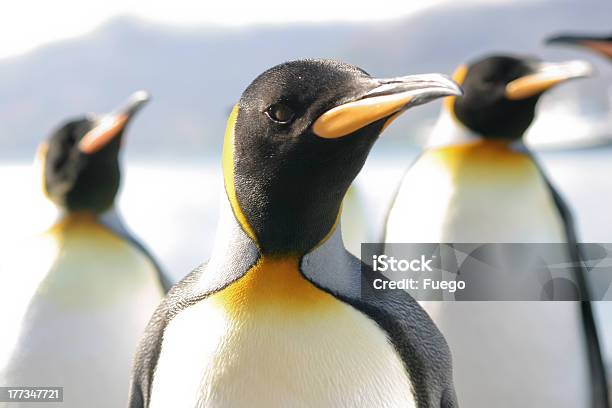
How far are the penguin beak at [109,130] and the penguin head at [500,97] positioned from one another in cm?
59

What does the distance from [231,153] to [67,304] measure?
2.33ft

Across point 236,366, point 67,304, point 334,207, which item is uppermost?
point 67,304

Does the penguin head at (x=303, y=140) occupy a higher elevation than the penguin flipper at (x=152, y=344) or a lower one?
higher

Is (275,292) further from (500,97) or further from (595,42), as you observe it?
(595,42)

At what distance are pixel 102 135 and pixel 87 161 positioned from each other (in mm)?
58

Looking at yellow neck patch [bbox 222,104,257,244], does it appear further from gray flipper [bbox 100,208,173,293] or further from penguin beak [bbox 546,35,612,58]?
penguin beak [bbox 546,35,612,58]

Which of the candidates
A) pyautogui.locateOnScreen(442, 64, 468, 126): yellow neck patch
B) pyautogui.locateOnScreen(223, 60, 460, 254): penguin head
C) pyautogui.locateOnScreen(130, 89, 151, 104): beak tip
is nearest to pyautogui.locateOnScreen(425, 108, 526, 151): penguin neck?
pyautogui.locateOnScreen(442, 64, 468, 126): yellow neck patch

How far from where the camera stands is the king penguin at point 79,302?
1.43m

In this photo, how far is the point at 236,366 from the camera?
0.82 meters

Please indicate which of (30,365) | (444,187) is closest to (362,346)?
(444,187)

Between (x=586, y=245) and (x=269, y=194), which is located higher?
(x=586, y=245)

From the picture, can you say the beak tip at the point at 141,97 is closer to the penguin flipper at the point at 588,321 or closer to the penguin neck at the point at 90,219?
the penguin neck at the point at 90,219

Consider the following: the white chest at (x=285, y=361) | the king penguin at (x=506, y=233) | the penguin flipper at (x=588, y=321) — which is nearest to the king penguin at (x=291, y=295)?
the white chest at (x=285, y=361)

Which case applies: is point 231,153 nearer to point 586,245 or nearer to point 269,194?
point 269,194
